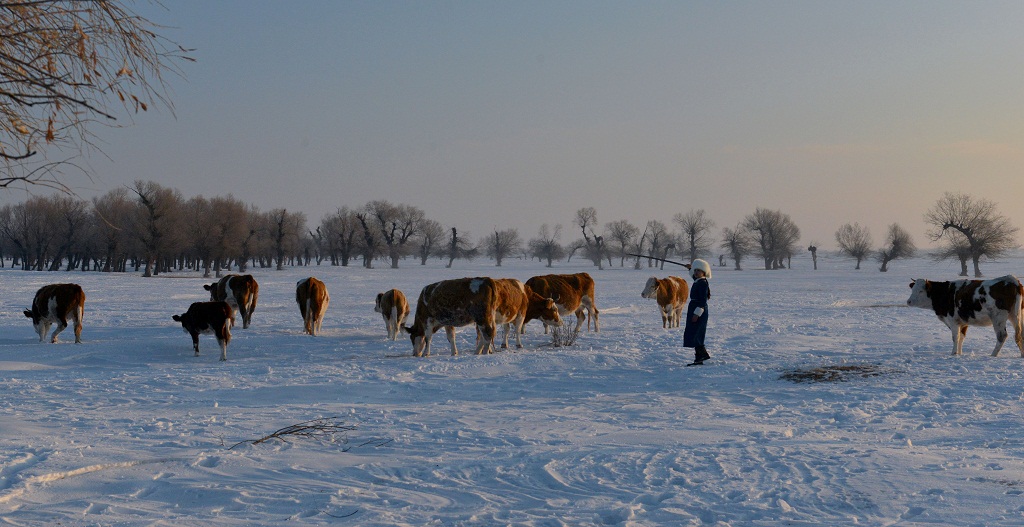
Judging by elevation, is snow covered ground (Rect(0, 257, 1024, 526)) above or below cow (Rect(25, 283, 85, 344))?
below

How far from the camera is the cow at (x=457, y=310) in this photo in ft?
46.0

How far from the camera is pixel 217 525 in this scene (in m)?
4.76

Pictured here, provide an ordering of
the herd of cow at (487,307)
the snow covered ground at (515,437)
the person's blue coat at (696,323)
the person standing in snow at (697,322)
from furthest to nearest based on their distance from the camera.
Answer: the herd of cow at (487,307), the person's blue coat at (696,323), the person standing in snow at (697,322), the snow covered ground at (515,437)

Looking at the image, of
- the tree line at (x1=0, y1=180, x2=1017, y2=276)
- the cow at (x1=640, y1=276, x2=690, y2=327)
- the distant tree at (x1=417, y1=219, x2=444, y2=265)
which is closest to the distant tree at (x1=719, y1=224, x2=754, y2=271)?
the tree line at (x1=0, y1=180, x2=1017, y2=276)

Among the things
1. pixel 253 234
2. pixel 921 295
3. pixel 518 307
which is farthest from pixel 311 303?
pixel 253 234

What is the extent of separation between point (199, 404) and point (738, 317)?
1796 cm

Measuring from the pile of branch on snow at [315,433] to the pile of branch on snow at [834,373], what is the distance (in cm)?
669

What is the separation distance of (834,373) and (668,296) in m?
8.91

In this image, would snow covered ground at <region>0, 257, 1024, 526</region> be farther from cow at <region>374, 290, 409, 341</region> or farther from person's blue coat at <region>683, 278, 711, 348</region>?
cow at <region>374, 290, 409, 341</region>

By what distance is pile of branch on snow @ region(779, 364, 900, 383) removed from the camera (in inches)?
429

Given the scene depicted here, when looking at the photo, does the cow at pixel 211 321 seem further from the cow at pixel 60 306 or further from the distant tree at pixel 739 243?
the distant tree at pixel 739 243

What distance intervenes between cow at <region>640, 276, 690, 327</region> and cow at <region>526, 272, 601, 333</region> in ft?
8.63

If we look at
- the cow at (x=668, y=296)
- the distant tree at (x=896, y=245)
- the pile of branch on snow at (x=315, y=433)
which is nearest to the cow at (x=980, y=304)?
the cow at (x=668, y=296)

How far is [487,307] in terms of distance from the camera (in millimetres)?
13992
